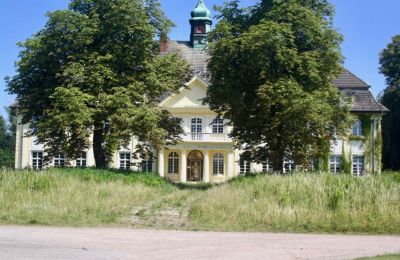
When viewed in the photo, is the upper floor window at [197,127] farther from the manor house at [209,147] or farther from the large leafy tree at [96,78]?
the large leafy tree at [96,78]

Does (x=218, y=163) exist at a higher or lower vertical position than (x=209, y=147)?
lower

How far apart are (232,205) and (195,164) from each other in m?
29.0

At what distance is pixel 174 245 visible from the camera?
32.2ft

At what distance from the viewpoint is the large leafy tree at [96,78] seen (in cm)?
2264

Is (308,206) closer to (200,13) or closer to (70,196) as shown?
(70,196)

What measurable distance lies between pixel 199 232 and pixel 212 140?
29.0 meters

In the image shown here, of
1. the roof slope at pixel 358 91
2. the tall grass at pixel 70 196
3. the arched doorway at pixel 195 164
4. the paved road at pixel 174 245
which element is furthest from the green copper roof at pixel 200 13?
the paved road at pixel 174 245

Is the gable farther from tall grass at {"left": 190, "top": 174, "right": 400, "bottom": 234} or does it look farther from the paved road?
the paved road

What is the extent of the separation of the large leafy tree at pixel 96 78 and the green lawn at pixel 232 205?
18.2 ft

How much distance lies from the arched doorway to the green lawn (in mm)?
25341

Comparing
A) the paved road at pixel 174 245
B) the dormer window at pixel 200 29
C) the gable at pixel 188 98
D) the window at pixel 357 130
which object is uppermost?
the dormer window at pixel 200 29

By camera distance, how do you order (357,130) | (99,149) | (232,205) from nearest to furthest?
(232,205) < (99,149) < (357,130)

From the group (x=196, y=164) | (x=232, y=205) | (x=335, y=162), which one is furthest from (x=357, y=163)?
(x=232, y=205)

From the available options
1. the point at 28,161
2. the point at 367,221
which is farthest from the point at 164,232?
the point at 28,161
